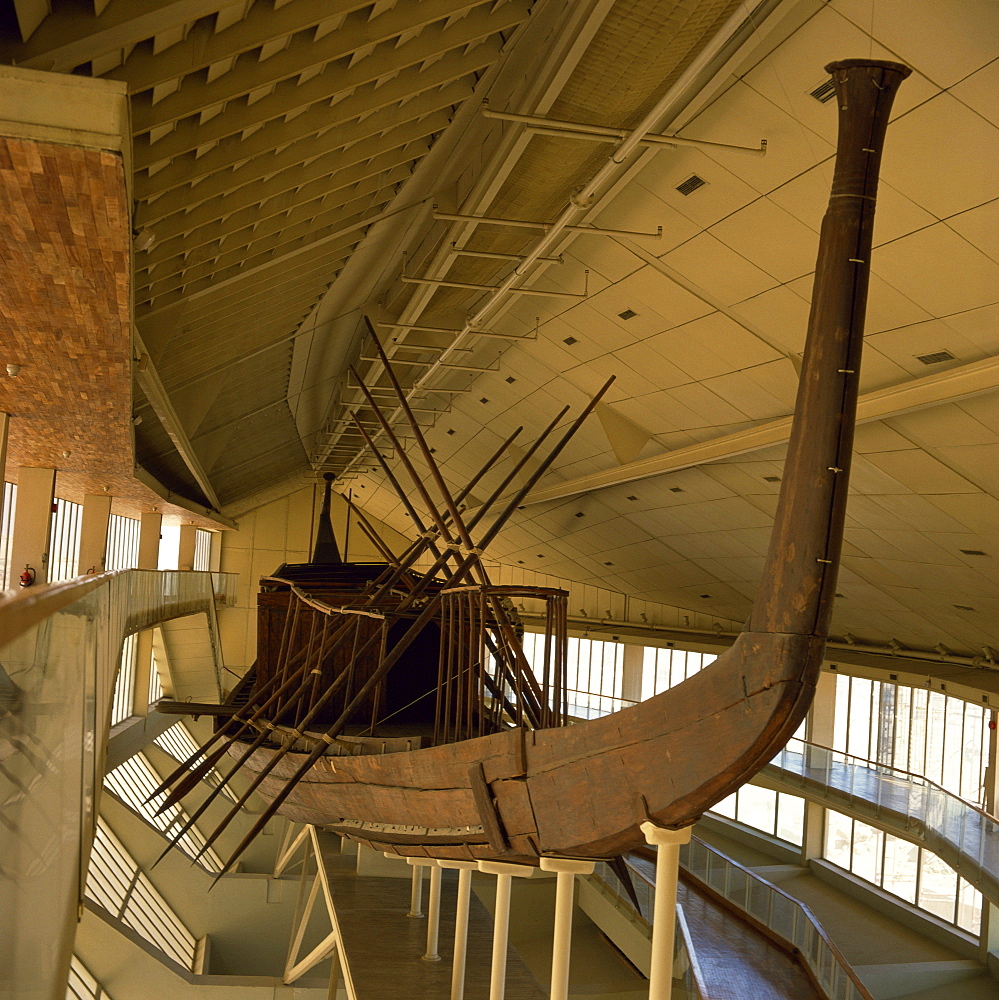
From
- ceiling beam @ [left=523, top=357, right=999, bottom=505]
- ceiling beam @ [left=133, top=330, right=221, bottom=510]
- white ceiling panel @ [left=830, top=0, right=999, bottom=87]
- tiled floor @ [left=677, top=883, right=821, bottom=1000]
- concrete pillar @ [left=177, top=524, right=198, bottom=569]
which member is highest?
white ceiling panel @ [left=830, top=0, right=999, bottom=87]

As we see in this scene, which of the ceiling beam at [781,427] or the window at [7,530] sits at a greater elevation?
the ceiling beam at [781,427]

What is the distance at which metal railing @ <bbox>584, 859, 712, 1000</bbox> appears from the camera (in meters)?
9.55

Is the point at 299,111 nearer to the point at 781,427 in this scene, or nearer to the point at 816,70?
the point at 816,70

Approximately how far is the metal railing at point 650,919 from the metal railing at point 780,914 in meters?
0.84

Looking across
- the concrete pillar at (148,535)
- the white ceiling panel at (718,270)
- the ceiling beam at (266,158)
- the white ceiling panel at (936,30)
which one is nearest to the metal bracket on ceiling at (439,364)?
the white ceiling panel at (718,270)

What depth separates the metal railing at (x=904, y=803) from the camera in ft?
36.7

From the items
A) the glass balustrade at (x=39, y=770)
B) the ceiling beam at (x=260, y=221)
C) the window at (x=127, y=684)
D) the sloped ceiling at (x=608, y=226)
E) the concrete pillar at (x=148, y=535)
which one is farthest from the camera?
the concrete pillar at (x=148, y=535)

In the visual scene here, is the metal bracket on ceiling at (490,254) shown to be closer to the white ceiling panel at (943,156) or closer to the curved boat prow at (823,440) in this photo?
the white ceiling panel at (943,156)

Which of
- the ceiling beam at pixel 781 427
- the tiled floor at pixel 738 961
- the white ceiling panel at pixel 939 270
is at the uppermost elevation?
the white ceiling panel at pixel 939 270

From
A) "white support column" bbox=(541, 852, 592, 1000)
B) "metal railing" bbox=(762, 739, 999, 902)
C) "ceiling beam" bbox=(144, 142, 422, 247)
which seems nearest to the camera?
"white support column" bbox=(541, 852, 592, 1000)

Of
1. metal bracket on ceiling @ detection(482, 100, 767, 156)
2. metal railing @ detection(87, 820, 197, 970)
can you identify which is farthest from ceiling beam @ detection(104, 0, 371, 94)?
metal railing @ detection(87, 820, 197, 970)

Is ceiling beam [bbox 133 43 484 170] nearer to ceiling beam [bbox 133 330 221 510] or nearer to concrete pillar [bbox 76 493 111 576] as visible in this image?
ceiling beam [bbox 133 330 221 510]

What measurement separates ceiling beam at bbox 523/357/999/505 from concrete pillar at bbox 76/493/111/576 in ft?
27.0

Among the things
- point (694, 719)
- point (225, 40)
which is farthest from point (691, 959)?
point (225, 40)
